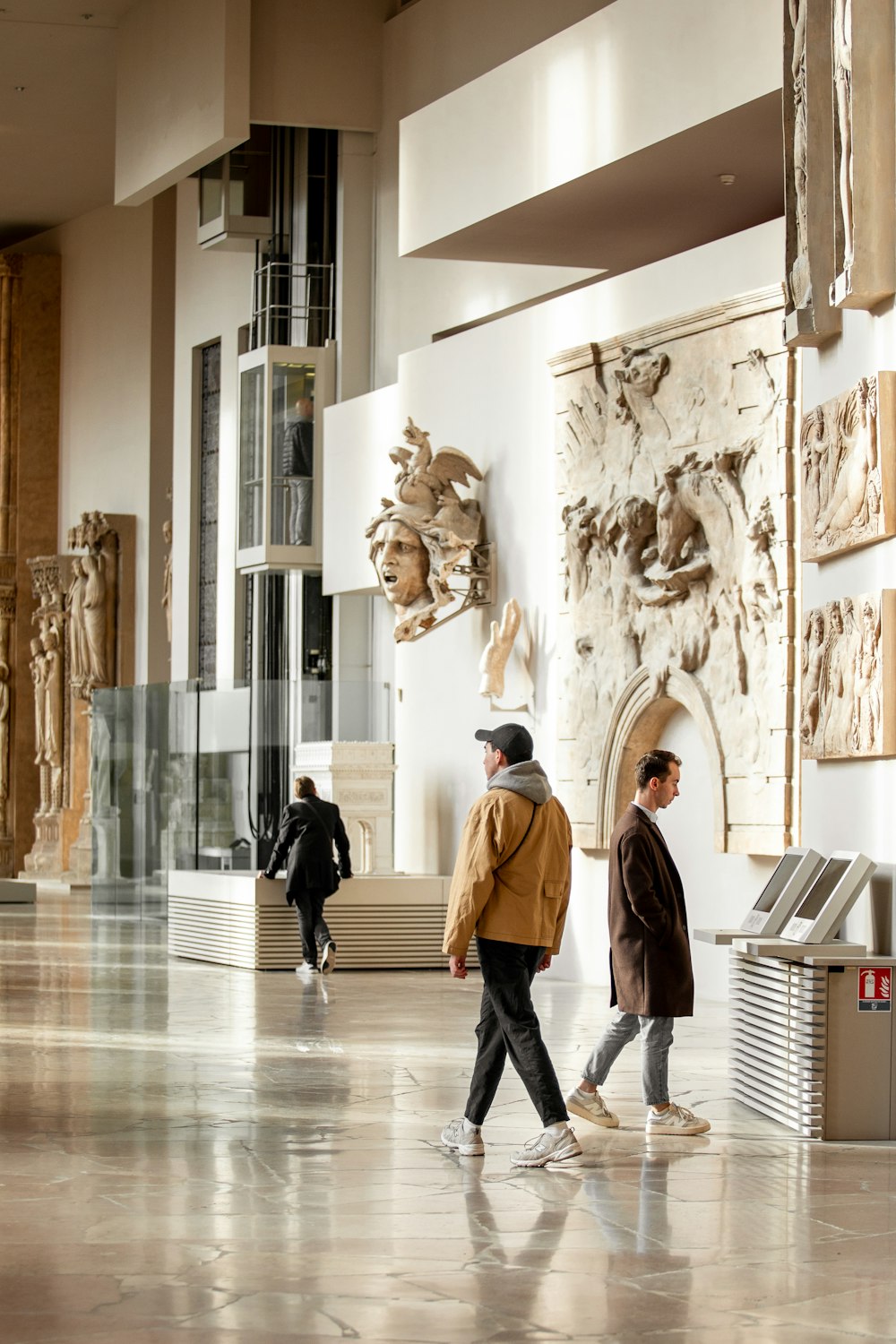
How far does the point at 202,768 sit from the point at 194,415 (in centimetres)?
970

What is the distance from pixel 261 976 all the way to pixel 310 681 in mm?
4729

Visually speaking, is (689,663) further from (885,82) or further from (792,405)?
(885,82)

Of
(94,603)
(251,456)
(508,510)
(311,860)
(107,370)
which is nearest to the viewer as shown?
(311,860)

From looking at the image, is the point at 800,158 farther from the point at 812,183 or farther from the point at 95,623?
the point at 95,623

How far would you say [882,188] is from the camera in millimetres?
9133

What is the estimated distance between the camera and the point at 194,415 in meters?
29.2

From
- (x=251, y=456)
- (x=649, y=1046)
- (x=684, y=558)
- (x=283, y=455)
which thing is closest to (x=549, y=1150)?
(x=649, y=1046)

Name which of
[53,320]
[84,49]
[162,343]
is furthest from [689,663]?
[53,320]

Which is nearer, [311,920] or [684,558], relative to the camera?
[684,558]

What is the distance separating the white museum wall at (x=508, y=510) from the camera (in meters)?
14.6

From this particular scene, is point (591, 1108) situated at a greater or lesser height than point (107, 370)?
lesser

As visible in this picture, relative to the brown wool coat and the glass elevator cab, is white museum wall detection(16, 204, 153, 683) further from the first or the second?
the brown wool coat

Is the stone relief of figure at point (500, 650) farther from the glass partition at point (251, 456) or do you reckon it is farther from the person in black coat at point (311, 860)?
the glass partition at point (251, 456)

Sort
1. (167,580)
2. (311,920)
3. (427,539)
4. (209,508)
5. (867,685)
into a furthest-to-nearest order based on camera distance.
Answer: (167,580), (209,508), (427,539), (311,920), (867,685)
